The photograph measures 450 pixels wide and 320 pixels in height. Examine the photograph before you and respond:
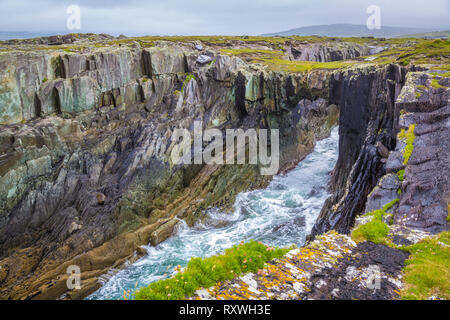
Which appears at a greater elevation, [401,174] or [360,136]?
[360,136]

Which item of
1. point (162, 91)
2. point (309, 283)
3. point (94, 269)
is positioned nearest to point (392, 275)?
point (309, 283)

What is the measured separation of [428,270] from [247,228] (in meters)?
24.3

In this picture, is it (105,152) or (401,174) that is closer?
(401,174)

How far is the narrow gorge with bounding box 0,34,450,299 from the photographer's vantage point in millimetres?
21453

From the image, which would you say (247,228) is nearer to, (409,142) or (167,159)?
(167,159)

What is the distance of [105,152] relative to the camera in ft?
111

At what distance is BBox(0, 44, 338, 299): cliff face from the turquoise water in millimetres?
1566

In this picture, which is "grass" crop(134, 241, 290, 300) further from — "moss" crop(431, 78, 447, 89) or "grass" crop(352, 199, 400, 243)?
"moss" crop(431, 78, 447, 89)

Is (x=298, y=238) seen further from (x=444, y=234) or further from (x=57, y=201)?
(x=57, y=201)

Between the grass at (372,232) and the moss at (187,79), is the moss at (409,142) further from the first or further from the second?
the moss at (187,79)

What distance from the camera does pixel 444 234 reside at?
9461 millimetres

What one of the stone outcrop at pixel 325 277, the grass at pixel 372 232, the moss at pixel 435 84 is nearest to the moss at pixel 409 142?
the moss at pixel 435 84

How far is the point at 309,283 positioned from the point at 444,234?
534 centimetres

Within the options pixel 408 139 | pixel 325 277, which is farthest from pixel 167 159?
pixel 325 277
